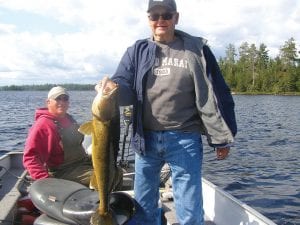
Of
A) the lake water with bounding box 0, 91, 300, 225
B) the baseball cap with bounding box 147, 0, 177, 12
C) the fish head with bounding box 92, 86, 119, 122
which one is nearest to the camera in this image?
the fish head with bounding box 92, 86, 119, 122

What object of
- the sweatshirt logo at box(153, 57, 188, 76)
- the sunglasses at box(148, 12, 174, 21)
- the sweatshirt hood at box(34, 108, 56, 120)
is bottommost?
the sweatshirt hood at box(34, 108, 56, 120)

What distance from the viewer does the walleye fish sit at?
3588mm

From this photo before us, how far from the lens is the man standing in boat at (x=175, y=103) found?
421 centimetres

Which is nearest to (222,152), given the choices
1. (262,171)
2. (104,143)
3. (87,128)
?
(104,143)

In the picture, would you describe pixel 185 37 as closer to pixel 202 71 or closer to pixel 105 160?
pixel 202 71

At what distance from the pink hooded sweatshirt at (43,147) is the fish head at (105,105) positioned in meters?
2.31

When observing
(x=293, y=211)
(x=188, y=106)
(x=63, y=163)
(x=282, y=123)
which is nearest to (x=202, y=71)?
(x=188, y=106)

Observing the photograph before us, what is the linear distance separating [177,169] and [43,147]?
2.23 metres

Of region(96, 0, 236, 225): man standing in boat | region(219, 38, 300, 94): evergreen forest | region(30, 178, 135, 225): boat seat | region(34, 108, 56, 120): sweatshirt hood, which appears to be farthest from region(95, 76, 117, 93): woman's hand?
region(219, 38, 300, 94): evergreen forest

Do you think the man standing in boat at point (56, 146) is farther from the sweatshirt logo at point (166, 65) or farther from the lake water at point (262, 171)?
the lake water at point (262, 171)

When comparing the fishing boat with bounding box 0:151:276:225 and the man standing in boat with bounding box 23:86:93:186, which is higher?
the man standing in boat with bounding box 23:86:93:186

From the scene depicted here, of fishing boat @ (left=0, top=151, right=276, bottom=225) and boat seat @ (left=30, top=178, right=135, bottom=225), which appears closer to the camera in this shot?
boat seat @ (left=30, top=178, right=135, bottom=225)

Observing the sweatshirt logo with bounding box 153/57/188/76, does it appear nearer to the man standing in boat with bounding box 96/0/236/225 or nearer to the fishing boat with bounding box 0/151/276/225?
the man standing in boat with bounding box 96/0/236/225

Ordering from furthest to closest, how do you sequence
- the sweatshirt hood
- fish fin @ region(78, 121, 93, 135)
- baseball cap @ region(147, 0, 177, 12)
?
the sweatshirt hood < baseball cap @ region(147, 0, 177, 12) < fish fin @ region(78, 121, 93, 135)
